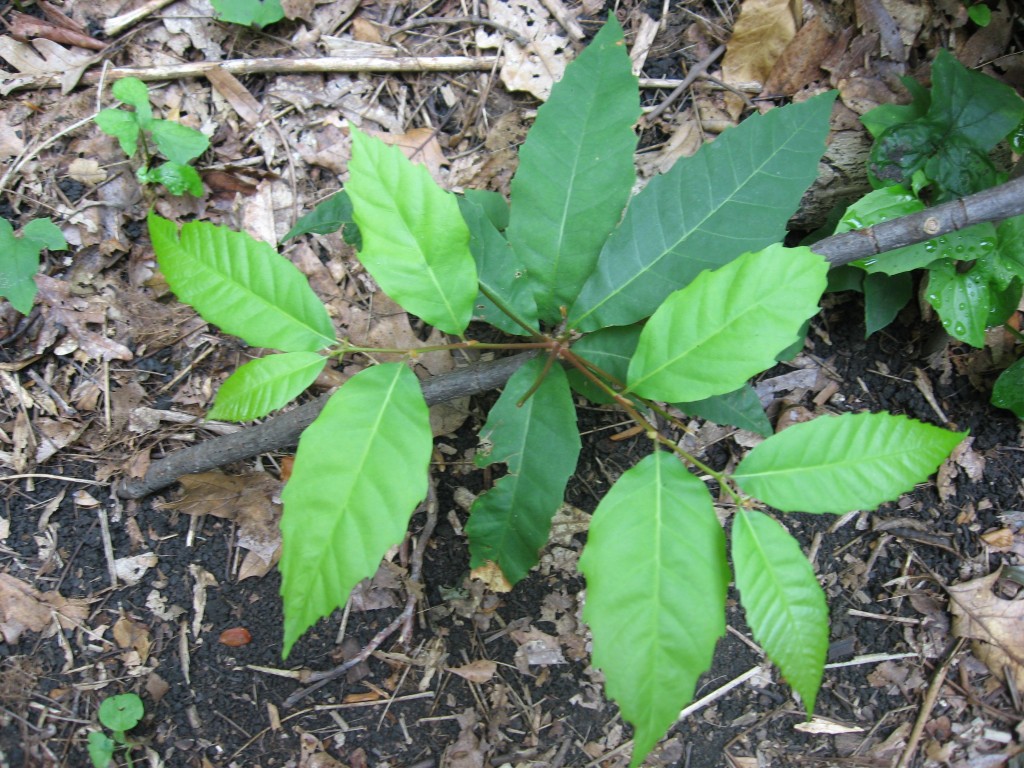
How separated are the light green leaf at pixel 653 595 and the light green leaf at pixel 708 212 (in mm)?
507

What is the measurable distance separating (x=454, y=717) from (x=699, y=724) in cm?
69

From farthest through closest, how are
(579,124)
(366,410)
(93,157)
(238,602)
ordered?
1. (93,157)
2. (238,602)
3. (579,124)
4. (366,410)

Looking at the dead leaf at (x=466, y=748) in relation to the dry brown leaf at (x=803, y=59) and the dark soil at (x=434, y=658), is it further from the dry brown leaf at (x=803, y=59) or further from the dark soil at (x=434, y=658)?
the dry brown leaf at (x=803, y=59)

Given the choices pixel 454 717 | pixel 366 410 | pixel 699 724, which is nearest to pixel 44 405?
pixel 366 410

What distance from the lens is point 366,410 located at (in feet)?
3.99

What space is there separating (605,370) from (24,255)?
1.66 metres

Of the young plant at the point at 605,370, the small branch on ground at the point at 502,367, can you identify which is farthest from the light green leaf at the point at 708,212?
the small branch on ground at the point at 502,367

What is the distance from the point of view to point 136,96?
77.7 inches

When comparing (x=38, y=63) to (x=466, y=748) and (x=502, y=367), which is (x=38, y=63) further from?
(x=466, y=748)

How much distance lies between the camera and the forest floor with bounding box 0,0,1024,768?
181cm

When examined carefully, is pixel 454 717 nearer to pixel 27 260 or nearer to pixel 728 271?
pixel 728 271

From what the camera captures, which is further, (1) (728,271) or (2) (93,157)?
(2) (93,157)

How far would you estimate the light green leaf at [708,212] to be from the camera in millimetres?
1533

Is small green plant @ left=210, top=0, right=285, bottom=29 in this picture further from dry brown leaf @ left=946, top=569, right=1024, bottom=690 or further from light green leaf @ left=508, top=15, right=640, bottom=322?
dry brown leaf @ left=946, top=569, right=1024, bottom=690
